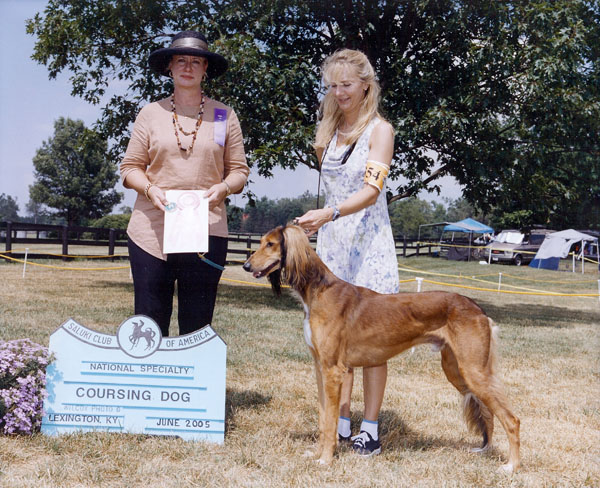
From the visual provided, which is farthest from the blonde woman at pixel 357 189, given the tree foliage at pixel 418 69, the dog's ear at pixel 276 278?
the tree foliage at pixel 418 69

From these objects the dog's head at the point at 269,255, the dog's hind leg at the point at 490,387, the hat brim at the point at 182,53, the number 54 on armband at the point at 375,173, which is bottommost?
the dog's hind leg at the point at 490,387

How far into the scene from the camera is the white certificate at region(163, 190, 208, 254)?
3855mm

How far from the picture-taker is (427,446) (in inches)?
169

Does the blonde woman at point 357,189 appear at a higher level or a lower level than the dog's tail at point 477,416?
higher

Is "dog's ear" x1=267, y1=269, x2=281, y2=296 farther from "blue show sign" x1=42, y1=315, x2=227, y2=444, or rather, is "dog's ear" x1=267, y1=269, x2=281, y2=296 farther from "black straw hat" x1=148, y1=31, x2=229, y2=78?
"black straw hat" x1=148, y1=31, x2=229, y2=78

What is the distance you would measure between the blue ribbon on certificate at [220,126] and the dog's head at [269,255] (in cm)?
99

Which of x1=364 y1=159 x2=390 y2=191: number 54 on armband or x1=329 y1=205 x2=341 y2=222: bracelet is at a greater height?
x1=364 y1=159 x2=390 y2=191: number 54 on armband

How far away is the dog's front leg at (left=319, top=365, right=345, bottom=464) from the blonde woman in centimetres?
39

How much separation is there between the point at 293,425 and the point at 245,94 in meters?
8.18

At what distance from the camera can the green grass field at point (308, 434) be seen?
350 centimetres

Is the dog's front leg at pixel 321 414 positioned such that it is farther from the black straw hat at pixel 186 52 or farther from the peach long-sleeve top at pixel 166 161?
the black straw hat at pixel 186 52

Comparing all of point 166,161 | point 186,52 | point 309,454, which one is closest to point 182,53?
point 186,52

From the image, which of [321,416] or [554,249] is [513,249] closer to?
[554,249]

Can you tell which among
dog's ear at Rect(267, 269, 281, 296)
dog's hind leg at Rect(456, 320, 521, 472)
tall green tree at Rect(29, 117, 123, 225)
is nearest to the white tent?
dog's hind leg at Rect(456, 320, 521, 472)
